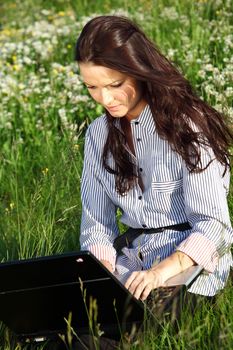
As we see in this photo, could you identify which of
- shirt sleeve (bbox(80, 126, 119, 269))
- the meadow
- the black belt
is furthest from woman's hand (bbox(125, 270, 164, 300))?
shirt sleeve (bbox(80, 126, 119, 269))

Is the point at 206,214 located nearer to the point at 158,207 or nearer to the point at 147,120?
the point at 158,207

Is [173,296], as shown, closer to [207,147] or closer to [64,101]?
[207,147]

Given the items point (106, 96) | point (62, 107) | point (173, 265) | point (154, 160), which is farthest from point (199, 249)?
point (62, 107)

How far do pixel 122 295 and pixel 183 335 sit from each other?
0.21 m

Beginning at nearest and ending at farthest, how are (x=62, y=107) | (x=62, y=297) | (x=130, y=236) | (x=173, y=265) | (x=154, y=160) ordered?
(x=62, y=297), (x=173, y=265), (x=154, y=160), (x=130, y=236), (x=62, y=107)

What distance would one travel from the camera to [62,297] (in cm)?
309

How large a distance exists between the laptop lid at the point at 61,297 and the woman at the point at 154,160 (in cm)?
11

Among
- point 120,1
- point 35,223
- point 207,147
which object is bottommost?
point 120,1

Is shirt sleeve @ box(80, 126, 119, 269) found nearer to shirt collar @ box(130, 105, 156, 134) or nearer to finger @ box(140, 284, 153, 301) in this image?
shirt collar @ box(130, 105, 156, 134)

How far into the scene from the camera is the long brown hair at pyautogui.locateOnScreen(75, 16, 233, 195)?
3225mm

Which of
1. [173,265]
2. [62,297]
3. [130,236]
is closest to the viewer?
[62,297]

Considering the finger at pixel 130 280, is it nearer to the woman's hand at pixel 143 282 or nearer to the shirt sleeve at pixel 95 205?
the woman's hand at pixel 143 282

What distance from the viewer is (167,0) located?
23.1 feet

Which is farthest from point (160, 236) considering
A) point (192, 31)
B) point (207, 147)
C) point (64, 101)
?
point (192, 31)
